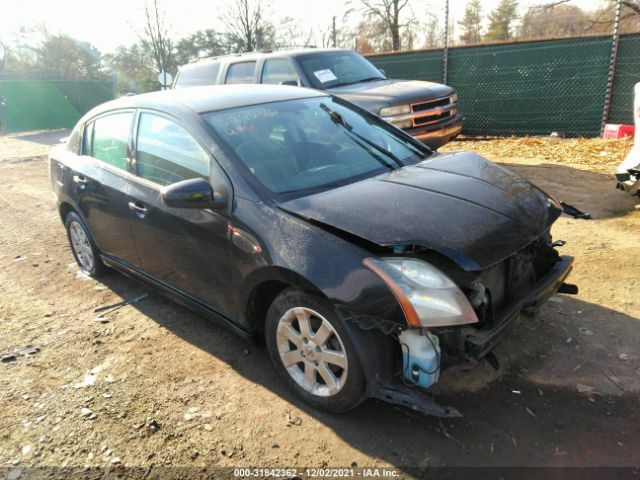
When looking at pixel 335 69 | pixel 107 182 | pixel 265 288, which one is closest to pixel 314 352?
pixel 265 288

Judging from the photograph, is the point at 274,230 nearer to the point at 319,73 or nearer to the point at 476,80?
the point at 319,73

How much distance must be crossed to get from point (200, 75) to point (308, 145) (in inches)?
262

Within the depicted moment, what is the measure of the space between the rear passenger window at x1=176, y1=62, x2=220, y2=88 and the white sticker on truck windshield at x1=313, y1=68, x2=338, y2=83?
213cm

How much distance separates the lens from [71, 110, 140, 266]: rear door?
3.86 metres

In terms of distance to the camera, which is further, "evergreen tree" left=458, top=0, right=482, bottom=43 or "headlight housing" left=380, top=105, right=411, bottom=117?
"evergreen tree" left=458, top=0, right=482, bottom=43

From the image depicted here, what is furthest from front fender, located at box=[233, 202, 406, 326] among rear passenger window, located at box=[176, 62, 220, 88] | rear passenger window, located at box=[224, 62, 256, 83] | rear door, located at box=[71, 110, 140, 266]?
rear passenger window, located at box=[176, 62, 220, 88]

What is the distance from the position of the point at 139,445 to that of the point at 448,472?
Result: 1639 millimetres

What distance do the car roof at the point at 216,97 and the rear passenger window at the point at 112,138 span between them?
0.42ft

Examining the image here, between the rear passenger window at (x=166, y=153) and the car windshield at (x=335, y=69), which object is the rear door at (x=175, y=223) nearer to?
the rear passenger window at (x=166, y=153)

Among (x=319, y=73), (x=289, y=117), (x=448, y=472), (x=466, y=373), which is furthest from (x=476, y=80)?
(x=448, y=472)

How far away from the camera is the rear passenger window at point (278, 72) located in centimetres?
799

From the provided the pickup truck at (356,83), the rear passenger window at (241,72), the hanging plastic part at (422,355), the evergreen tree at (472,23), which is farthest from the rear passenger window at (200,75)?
the evergreen tree at (472,23)

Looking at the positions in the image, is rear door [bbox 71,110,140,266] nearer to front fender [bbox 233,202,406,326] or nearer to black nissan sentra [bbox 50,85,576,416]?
black nissan sentra [bbox 50,85,576,416]

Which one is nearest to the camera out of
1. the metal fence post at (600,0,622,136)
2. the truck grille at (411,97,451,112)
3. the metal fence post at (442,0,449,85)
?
the truck grille at (411,97,451,112)
